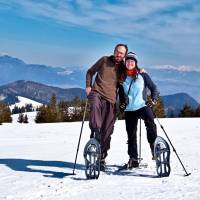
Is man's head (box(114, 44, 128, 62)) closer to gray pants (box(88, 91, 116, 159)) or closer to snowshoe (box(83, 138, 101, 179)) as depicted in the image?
gray pants (box(88, 91, 116, 159))

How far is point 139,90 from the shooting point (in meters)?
8.55

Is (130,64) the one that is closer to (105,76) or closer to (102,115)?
(105,76)

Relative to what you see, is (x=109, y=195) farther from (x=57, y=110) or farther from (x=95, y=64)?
(x=57, y=110)

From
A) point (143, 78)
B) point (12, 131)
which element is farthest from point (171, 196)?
point (12, 131)

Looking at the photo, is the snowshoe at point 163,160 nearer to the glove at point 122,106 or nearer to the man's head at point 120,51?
the glove at point 122,106

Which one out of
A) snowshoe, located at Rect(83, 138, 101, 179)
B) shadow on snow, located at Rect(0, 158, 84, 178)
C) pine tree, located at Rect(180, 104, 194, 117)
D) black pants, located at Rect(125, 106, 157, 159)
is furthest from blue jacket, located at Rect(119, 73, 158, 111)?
pine tree, located at Rect(180, 104, 194, 117)

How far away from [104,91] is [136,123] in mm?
931

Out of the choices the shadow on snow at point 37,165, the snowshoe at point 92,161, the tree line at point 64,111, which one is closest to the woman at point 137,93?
the snowshoe at point 92,161

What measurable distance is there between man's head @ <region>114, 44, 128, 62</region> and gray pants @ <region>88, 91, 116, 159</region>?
2.59 feet

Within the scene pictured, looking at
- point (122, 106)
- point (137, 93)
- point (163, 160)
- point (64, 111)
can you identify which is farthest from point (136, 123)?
point (64, 111)

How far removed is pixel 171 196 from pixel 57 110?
89227 mm

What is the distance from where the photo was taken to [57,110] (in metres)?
95.0

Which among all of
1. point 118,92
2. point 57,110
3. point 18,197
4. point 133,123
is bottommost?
point 18,197

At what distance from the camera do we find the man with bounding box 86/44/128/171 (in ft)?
27.9
